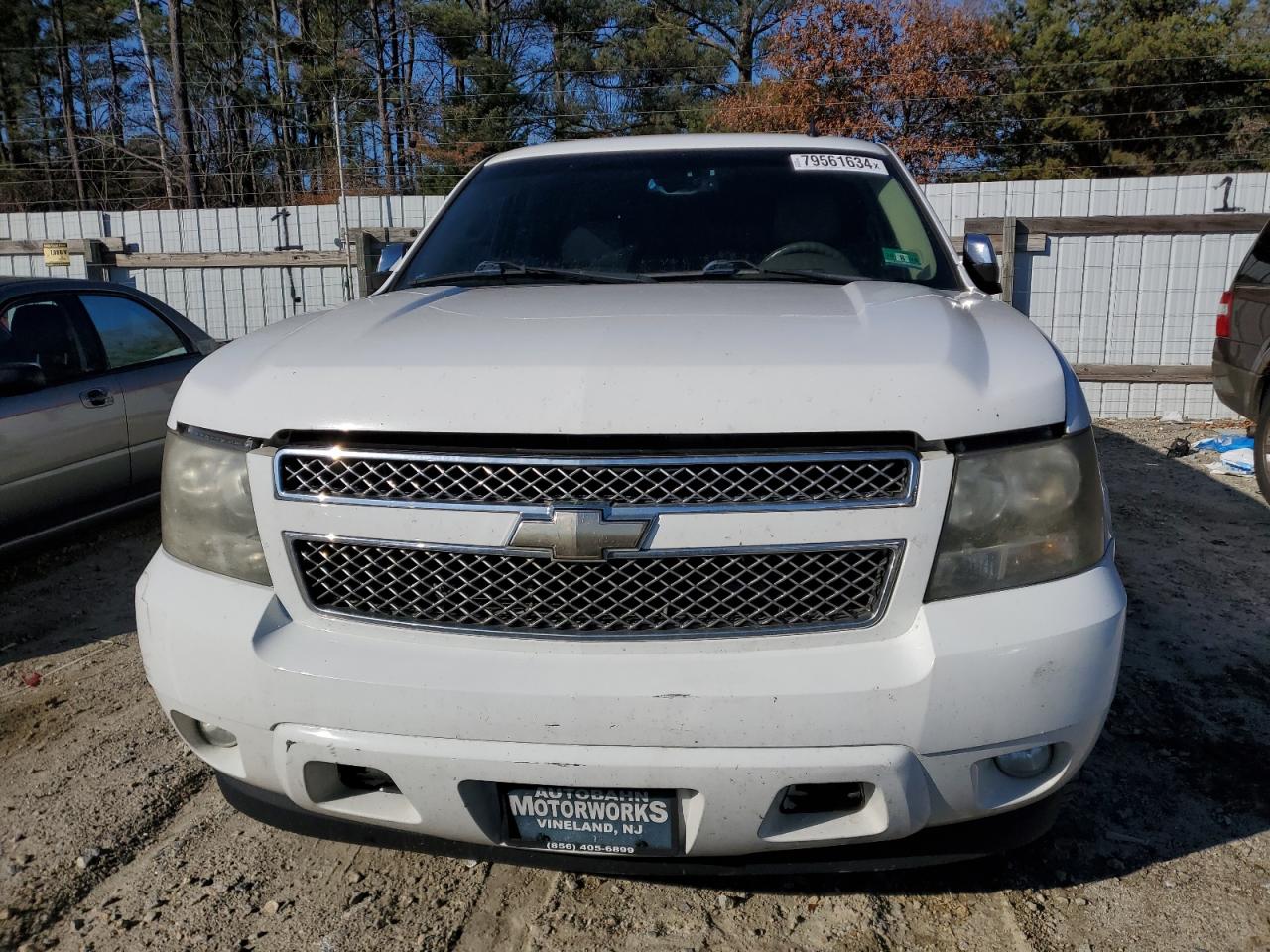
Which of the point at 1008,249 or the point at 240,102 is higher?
the point at 240,102

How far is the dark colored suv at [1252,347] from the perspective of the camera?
19.4 ft

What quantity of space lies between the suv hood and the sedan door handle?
3368mm

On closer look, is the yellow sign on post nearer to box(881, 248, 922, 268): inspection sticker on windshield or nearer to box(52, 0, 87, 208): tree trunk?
box(881, 248, 922, 268): inspection sticker on windshield

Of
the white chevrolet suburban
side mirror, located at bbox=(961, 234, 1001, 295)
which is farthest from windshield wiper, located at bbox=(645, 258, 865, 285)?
the white chevrolet suburban

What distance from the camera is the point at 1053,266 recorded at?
31.0 ft

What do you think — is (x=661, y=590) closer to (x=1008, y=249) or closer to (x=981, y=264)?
(x=981, y=264)

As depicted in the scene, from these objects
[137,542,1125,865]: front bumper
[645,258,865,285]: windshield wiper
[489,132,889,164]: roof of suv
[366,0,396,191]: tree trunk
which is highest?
[366,0,396,191]: tree trunk

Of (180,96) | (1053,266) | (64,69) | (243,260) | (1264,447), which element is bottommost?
(1264,447)

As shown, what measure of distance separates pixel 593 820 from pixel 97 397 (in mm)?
4446

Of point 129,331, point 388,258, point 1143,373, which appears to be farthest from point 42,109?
point 388,258

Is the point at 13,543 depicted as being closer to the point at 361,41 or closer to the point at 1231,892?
the point at 1231,892

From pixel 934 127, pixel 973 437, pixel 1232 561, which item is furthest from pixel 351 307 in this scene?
pixel 934 127

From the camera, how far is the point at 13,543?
4.54 m

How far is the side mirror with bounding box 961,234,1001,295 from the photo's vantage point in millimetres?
3080
